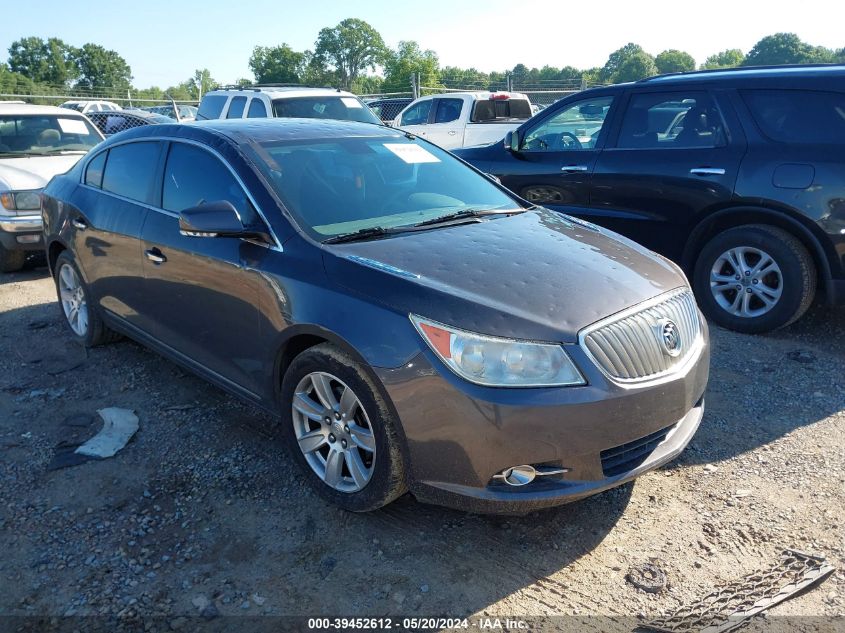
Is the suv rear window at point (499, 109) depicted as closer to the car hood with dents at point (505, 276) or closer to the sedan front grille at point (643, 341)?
the car hood with dents at point (505, 276)

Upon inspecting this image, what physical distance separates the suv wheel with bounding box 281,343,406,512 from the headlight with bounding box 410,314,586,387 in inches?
14.5

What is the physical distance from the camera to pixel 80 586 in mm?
2633

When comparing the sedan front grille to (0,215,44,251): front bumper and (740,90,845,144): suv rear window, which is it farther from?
(0,215,44,251): front bumper

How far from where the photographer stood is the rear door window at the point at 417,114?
1403 centimetres

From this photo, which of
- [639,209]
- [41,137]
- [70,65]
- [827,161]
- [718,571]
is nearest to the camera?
[718,571]

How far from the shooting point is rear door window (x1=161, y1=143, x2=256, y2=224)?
348cm

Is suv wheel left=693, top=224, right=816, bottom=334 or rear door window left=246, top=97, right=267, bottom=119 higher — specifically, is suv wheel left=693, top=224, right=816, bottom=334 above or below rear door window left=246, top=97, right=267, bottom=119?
below

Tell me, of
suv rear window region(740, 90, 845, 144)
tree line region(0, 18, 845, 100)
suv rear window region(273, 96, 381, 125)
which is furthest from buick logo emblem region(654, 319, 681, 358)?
tree line region(0, 18, 845, 100)

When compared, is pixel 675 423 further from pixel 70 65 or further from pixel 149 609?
pixel 70 65

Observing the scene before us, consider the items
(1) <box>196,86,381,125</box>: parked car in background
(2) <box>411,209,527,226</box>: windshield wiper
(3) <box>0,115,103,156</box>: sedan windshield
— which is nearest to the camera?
(2) <box>411,209,527,226</box>: windshield wiper

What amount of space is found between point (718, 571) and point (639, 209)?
3597 mm

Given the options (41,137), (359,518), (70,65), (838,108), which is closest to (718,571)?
(359,518)

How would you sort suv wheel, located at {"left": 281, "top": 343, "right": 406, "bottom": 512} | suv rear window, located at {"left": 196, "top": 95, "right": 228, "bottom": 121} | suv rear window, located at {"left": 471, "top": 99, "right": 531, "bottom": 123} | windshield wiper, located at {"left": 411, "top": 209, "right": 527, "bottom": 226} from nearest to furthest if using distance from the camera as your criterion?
suv wheel, located at {"left": 281, "top": 343, "right": 406, "bottom": 512} < windshield wiper, located at {"left": 411, "top": 209, "right": 527, "bottom": 226} < suv rear window, located at {"left": 196, "top": 95, "right": 228, "bottom": 121} < suv rear window, located at {"left": 471, "top": 99, "right": 531, "bottom": 123}

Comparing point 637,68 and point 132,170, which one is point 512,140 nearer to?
point 132,170
